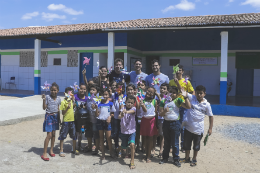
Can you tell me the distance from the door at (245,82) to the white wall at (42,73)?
8606 mm

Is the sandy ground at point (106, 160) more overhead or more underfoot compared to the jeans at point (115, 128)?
more underfoot

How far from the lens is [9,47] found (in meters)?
13.9

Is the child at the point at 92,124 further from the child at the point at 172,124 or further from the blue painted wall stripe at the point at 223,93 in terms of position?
the blue painted wall stripe at the point at 223,93

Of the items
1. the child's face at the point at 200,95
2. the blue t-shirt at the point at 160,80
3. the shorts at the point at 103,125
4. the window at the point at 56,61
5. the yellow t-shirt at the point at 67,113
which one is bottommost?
the shorts at the point at 103,125

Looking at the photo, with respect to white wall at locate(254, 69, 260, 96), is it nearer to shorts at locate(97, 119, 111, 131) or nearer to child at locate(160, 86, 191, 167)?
child at locate(160, 86, 191, 167)

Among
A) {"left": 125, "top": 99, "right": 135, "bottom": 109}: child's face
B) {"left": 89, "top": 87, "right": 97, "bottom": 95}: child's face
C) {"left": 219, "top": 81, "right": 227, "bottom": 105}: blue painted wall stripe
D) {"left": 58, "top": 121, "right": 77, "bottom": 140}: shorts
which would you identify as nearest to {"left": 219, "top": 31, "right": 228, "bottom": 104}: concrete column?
{"left": 219, "top": 81, "right": 227, "bottom": 105}: blue painted wall stripe

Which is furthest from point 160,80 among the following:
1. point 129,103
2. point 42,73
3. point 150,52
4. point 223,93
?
point 42,73

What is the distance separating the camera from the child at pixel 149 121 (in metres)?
3.82

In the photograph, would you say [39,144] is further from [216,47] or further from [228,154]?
[216,47]

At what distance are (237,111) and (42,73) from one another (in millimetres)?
10410

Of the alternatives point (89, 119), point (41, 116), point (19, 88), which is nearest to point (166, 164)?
point (89, 119)

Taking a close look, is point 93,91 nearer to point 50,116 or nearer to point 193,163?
point 50,116

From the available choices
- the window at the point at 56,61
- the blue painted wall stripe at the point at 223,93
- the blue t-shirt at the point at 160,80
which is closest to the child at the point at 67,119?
the blue t-shirt at the point at 160,80

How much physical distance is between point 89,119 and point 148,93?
123 centimetres
